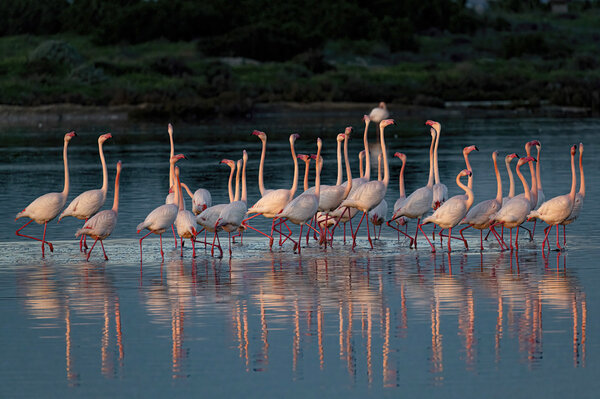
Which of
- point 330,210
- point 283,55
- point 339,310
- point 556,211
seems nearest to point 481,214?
point 556,211

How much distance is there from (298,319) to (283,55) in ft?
207

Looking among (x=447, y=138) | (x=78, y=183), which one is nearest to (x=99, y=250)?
(x=78, y=183)

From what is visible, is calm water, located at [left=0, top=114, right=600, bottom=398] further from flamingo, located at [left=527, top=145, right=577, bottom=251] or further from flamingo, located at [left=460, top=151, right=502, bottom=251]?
flamingo, located at [left=527, top=145, right=577, bottom=251]

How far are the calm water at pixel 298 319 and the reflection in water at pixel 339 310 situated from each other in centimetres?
2

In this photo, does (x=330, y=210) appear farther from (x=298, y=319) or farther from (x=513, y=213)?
(x=298, y=319)

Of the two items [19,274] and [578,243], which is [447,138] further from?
[19,274]

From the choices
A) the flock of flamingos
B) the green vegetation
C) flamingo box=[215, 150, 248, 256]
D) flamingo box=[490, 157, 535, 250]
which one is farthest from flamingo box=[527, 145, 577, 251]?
the green vegetation

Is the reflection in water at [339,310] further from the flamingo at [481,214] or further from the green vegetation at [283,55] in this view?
the green vegetation at [283,55]

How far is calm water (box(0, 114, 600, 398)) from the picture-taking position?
8.49 meters

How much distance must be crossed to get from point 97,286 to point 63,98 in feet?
135

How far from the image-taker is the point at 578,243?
49.1ft

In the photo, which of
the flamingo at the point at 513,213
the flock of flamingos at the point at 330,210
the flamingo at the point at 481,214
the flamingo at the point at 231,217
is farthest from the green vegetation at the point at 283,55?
the flamingo at the point at 513,213

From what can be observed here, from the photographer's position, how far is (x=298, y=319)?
1050cm

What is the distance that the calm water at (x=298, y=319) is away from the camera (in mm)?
8492
